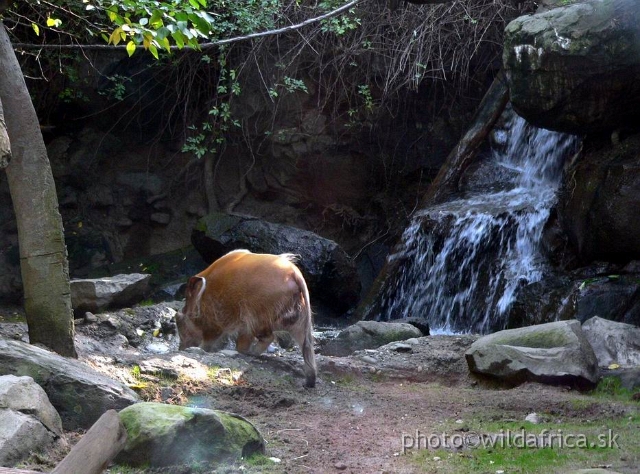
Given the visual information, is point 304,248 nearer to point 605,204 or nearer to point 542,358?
point 605,204

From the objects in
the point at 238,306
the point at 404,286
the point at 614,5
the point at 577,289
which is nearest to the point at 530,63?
the point at 614,5

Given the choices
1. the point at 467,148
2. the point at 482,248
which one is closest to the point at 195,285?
the point at 482,248

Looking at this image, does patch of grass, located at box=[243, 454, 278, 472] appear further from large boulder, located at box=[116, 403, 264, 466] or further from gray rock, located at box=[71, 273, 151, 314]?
gray rock, located at box=[71, 273, 151, 314]

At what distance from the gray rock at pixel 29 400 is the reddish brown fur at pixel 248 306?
2.32 m

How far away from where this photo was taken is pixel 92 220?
14352 mm

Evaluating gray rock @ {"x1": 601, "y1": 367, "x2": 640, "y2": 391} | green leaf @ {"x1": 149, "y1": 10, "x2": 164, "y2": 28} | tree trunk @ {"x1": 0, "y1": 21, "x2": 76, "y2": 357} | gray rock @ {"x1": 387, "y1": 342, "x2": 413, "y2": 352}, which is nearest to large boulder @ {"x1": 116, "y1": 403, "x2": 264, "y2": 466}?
tree trunk @ {"x1": 0, "y1": 21, "x2": 76, "y2": 357}

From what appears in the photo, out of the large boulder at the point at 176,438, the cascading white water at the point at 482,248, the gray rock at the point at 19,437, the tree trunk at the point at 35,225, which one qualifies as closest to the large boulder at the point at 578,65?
the cascading white water at the point at 482,248

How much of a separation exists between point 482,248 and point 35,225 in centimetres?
669

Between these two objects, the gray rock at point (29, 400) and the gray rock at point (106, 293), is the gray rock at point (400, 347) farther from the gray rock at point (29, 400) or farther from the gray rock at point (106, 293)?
the gray rock at point (29, 400)

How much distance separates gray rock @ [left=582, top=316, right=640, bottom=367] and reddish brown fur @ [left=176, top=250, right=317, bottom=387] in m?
2.55

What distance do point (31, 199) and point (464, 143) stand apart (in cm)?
792

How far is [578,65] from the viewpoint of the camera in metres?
8.89

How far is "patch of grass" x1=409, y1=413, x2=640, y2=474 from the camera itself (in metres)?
4.12

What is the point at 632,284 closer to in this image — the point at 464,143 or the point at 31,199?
the point at 464,143
